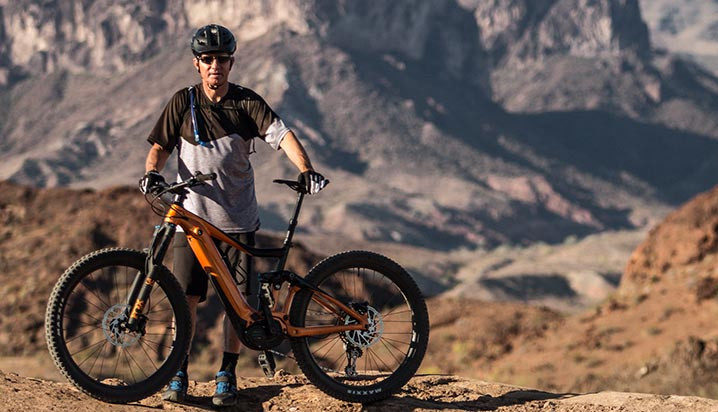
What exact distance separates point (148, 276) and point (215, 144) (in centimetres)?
100

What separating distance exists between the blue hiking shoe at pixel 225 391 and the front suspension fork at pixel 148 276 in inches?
33.5

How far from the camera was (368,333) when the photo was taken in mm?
6691

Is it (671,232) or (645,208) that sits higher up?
(645,208)

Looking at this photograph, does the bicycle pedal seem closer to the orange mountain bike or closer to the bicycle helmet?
the orange mountain bike

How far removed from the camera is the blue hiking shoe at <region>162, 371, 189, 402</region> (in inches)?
249

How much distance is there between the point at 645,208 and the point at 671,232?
176 m

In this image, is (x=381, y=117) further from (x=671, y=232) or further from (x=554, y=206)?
(x=671, y=232)

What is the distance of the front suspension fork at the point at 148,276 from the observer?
5961 millimetres

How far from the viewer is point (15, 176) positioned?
156m

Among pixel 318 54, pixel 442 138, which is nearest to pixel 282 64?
pixel 318 54

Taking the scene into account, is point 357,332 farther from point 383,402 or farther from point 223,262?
point 223,262

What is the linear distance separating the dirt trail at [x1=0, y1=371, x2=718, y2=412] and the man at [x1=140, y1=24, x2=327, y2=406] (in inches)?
15.2

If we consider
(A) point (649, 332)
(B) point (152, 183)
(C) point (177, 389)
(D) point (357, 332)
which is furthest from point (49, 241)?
(B) point (152, 183)

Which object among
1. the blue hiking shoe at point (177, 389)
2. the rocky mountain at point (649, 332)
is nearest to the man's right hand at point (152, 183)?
the blue hiking shoe at point (177, 389)
